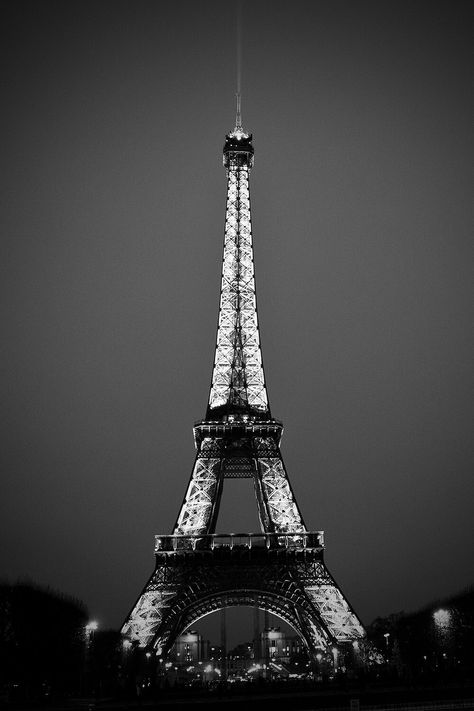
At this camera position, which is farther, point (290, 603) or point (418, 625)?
point (418, 625)

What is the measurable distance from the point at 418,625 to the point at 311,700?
38323 mm

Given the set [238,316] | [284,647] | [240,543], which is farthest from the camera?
[284,647]

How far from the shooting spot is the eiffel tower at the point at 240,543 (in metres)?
57.5

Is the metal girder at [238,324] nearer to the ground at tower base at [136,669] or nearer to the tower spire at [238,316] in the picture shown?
the tower spire at [238,316]

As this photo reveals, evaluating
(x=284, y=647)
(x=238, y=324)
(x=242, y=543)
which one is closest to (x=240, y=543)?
(x=242, y=543)

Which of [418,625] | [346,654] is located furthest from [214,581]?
[418,625]

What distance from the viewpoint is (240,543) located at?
6212cm

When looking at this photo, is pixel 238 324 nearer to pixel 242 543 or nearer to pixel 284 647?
pixel 242 543

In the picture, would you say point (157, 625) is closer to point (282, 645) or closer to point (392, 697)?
point (392, 697)

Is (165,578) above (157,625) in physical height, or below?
above

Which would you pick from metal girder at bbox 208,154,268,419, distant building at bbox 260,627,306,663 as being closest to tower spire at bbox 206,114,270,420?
metal girder at bbox 208,154,268,419

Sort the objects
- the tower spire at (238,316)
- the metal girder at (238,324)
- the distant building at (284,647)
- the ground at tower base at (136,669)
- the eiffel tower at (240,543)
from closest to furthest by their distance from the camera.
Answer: the ground at tower base at (136,669) < the eiffel tower at (240,543) < the tower spire at (238,316) < the metal girder at (238,324) < the distant building at (284,647)

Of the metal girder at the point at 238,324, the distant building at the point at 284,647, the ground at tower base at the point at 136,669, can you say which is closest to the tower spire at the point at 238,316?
the metal girder at the point at 238,324

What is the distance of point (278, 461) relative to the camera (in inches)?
2645
